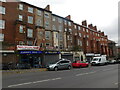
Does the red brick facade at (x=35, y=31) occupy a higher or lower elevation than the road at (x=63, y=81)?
higher

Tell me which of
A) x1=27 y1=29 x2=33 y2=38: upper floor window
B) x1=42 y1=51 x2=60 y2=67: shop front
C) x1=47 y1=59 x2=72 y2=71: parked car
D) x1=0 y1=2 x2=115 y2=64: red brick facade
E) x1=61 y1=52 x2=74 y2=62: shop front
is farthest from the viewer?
x1=61 y1=52 x2=74 y2=62: shop front

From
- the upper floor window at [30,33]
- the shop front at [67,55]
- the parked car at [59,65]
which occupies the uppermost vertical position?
the upper floor window at [30,33]

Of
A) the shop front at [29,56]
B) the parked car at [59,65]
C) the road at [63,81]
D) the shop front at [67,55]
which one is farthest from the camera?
the shop front at [67,55]

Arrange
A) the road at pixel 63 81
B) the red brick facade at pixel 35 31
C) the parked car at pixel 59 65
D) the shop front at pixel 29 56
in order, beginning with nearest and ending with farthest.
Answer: the road at pixel 63 81 → the parked car at pixel 59 65 → the shop front at pixel 29 56 → the red brick facade at pixel 35 31

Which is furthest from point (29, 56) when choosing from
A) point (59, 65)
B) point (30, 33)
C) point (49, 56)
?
point (59, 65)

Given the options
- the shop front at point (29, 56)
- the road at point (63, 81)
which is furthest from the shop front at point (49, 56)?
the road at point (63, 81)

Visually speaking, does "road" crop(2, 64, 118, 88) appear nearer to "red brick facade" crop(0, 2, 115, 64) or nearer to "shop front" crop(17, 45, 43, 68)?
"shop front" crop(17, 45, 43, 68)

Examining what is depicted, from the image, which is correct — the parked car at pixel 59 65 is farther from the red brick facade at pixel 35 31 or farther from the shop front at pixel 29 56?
the red brick facade at pixel 35 31

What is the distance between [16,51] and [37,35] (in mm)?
7177

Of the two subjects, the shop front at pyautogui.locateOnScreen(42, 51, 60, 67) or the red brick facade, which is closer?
the red brick facade

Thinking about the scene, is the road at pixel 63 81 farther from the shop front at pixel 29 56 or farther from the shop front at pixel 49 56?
the shop front at pixel 49 56

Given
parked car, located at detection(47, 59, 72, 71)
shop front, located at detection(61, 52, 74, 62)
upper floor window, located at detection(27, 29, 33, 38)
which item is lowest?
parked car, located at detection(47, 59, 72, 71)

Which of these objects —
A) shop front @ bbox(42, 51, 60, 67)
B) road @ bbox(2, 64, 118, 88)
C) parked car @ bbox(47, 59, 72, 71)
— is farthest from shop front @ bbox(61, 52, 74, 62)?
road @ bbox(2, 64, 118, 88)

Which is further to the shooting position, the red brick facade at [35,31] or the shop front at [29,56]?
the red brick facade at [35,31]
